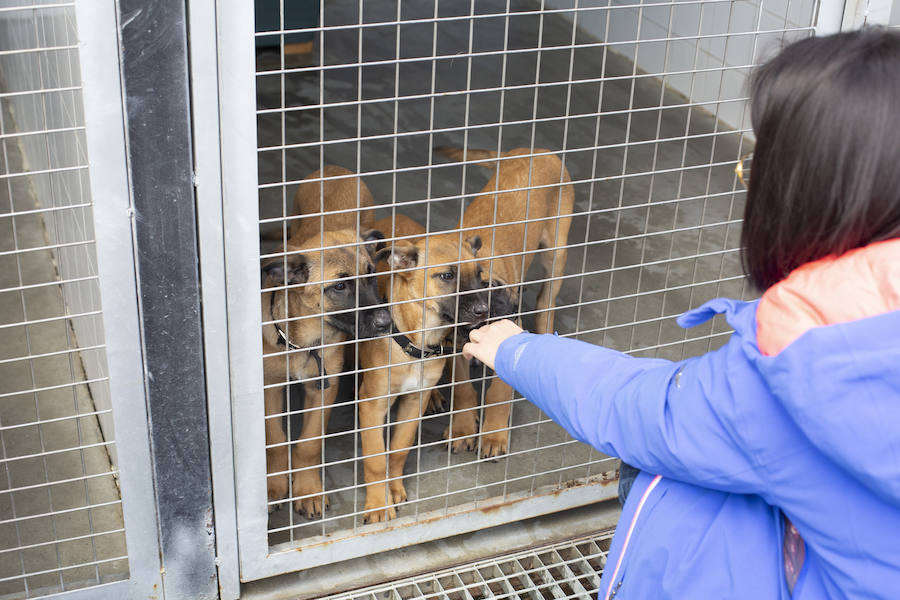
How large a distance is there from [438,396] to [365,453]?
91 centimetres

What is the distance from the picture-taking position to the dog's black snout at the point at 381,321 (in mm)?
3660

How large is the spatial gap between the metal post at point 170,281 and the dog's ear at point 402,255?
1.08 m

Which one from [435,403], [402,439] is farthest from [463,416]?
[402,439]

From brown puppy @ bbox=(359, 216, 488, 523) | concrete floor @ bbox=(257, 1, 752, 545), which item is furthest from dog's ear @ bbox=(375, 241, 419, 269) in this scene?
concrete floor @ bbox=(257, 1, 752, 545)

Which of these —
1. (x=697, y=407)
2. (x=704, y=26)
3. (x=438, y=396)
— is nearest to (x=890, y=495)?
(x=697, y=407)

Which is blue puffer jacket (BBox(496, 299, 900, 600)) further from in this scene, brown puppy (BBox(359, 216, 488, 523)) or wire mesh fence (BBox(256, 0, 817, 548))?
brown puppy (BBox(359, 216, 488, 523))

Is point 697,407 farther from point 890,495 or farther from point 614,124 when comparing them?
point 614,124

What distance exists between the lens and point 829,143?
1.60 meters

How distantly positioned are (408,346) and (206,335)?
3.60 feet

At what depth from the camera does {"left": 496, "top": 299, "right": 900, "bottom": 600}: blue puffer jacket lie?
1540mm

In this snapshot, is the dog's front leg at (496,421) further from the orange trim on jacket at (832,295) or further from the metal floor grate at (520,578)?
the orange trim on jacket at (832,295)

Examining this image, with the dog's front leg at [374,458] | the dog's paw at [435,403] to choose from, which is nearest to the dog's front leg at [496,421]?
the dog's paw at [435,403]

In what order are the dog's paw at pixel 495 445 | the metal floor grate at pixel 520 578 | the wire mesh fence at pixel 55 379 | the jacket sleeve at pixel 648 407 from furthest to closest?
the dog's paw at pixel 495 445 → the metal floor grate at pixel 520 578 → the wire mesh fence at pixel 55 379 → the jacket sleeve at pixel 648 407

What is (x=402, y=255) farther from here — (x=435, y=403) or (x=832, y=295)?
(x=832, y=295)
